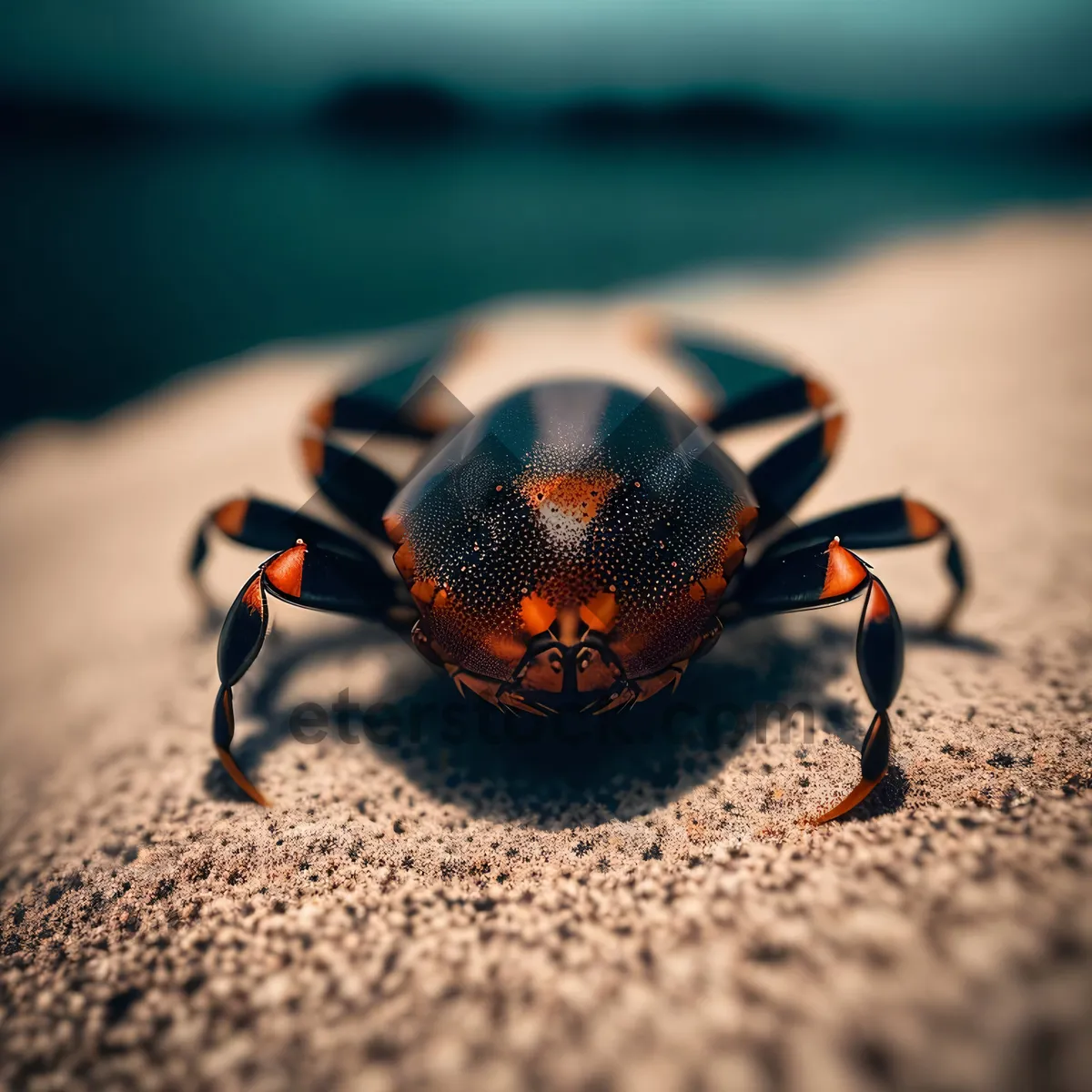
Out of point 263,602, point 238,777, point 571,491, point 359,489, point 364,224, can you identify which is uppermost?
point 364,224

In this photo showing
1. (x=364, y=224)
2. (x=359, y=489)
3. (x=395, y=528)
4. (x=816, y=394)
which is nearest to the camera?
(x=395, y=528)

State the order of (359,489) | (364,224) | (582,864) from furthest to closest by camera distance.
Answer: (364,224) < (359,489) < (582,864)

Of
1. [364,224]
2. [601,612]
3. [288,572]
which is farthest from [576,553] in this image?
[364,224]

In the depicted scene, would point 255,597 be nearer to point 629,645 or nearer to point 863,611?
point 629,645

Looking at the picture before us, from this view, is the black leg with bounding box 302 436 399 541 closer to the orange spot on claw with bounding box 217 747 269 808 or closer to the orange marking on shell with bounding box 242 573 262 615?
the orange marking on shell with bounding box 242 573 262 615

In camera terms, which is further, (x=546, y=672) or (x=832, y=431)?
(x=832, y=431)

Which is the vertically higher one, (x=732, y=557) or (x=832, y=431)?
(x=832, y=431)

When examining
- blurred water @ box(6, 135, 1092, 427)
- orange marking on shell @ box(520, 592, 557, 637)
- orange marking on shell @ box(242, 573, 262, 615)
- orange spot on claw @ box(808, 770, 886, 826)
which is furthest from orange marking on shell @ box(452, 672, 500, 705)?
blurred water @ box(6, 135, 1092, 427)
